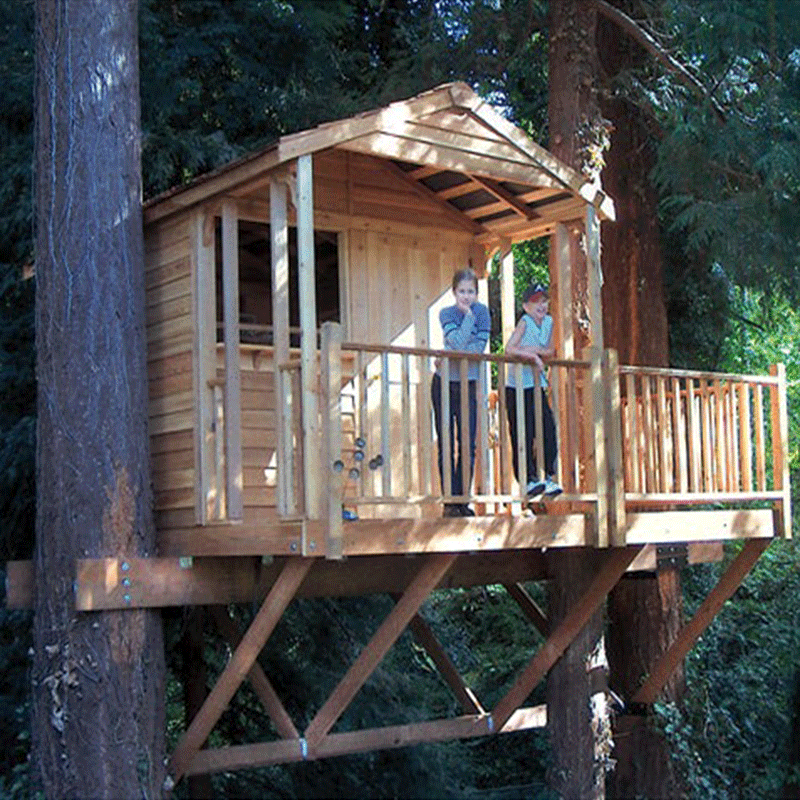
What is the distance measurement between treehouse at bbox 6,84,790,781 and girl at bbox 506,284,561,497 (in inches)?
5.4

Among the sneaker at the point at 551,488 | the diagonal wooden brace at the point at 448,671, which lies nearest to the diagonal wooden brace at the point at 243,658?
the sneaker at the point at 551,488

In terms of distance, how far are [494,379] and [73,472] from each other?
4626 millimetres

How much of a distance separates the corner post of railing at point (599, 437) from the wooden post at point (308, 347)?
221 cm

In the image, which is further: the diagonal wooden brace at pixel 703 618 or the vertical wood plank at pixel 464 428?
the diagonal wooden brace at pixel 703 618

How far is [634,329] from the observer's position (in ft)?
46.4

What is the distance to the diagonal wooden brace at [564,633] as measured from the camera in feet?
35.7

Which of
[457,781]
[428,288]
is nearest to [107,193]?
[428,288]

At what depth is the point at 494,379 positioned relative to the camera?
42.1ft

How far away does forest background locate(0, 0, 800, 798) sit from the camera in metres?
11.3

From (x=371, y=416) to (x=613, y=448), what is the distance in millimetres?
1837

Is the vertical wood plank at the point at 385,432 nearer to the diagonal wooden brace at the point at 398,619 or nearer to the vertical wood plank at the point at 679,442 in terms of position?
the diagonal wooden brace at the point at 398,619

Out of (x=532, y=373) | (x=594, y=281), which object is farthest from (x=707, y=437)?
(x=532, y=373)

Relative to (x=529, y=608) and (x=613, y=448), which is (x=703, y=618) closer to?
(x=529, y=608)

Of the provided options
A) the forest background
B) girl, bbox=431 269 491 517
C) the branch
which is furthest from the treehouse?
the branch
